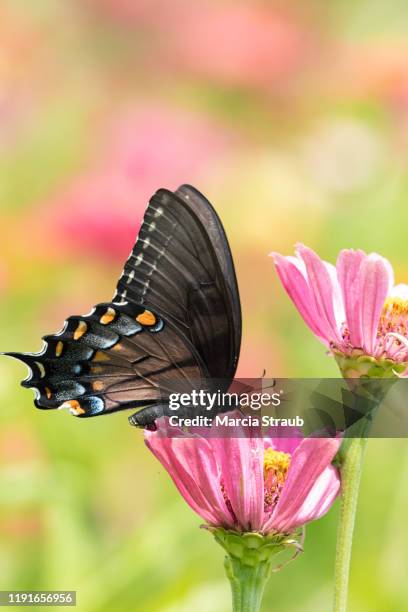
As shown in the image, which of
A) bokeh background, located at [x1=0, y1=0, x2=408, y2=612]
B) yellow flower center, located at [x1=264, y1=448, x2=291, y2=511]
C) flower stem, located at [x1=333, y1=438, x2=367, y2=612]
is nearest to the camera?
flower stem, located at [x1=333, y1=438, x2=367, y2=612]

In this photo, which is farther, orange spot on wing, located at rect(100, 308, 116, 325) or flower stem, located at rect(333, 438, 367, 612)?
orange spot on wing, located at rect(100, 308, 116, 325)

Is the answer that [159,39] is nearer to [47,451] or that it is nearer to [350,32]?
[350,32]

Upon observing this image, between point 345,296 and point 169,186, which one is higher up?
point 169,186

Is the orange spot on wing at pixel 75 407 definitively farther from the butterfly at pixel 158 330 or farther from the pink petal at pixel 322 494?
the pink petal at pixel 322 494

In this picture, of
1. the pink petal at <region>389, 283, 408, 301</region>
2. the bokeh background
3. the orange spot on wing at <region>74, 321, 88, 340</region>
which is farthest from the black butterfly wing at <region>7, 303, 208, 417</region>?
the bokeh background

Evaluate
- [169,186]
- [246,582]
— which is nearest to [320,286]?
[246,582]

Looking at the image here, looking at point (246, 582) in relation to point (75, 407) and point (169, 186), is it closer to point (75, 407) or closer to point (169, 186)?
point (75, 407)

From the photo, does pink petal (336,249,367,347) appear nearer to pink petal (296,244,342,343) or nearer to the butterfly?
pink petal (296,244,342,343)
